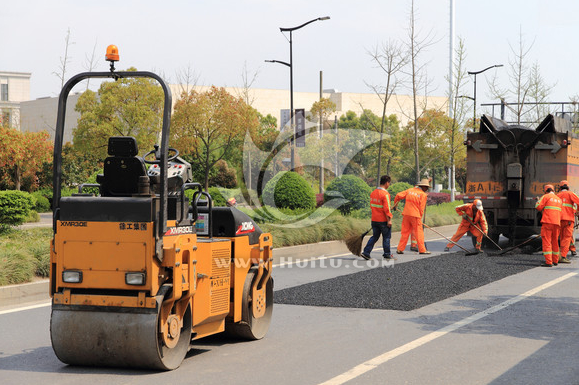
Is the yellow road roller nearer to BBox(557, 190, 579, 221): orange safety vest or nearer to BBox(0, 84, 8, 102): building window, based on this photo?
BBox(557, 190, 579, 221): orange safety vest

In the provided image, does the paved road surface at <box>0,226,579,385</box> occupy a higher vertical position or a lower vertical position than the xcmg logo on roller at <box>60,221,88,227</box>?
lower

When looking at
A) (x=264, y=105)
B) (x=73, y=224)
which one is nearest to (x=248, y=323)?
(x=73, y=224)

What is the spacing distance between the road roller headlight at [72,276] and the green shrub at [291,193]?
17.7 m

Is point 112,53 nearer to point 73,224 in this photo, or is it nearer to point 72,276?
point 73,224

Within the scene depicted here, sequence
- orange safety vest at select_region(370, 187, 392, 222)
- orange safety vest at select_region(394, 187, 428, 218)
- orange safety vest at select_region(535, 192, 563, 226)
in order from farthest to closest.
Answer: orange safety vest at select_region(394, 187, 428, 218)
orange safety vest at select_region(370, 187, 392, 222)
orange safety vest at select_region(535, 192, 563, 226)

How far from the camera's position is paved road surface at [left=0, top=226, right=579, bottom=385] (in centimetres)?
643

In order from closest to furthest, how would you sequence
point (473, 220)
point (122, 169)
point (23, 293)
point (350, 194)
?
point (122, 169) → point (23, 293) → point (473, 220) → point (350, 194)

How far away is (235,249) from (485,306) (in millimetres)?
4302

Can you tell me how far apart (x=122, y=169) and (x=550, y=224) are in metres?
11.6

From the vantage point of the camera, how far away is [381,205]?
16234 mm

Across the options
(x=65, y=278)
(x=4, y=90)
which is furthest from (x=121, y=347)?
(x=4, y=90)

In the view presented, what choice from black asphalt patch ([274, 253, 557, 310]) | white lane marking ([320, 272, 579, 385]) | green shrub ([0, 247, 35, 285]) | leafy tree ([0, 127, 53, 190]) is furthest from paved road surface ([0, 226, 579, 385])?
leafy tree ([0, 127, 53, 190])

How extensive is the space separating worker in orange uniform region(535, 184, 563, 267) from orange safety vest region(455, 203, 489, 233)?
8.63 ft

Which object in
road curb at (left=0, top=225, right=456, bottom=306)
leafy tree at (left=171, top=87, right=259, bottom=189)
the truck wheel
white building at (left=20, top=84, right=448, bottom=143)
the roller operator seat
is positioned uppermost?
white building at (left=20, top=84, right=448, bottom=143)
